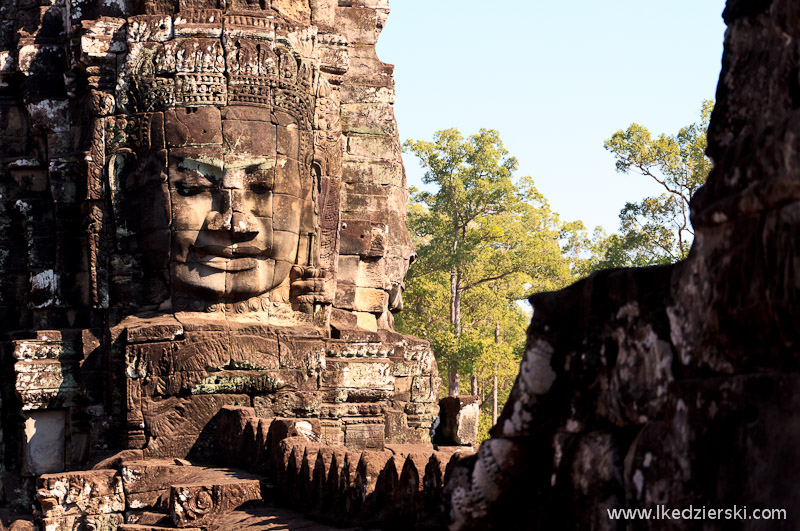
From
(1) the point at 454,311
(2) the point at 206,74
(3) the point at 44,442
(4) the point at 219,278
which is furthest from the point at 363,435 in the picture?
(1) the point at 454,311

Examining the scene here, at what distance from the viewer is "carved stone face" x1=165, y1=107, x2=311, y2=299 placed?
29.0 ft

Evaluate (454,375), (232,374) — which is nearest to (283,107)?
(232,374)

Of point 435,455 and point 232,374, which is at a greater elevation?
point 232,374

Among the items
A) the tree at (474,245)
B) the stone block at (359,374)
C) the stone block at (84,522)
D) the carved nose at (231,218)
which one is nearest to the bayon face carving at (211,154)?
the carved nose at (231,218)

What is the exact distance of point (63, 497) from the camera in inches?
303

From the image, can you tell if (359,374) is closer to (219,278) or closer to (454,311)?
(219,278)

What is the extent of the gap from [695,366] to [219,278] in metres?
6.70

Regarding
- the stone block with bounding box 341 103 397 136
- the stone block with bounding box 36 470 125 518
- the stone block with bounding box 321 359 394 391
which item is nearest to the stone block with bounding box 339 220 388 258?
the stone block with bounding box 341 103 397 136

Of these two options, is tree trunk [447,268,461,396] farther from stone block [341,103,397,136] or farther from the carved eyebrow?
the carved eyebrow

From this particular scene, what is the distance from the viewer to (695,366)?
8.54ft

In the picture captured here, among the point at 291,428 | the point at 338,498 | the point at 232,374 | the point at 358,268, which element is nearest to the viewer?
the point at 338,498

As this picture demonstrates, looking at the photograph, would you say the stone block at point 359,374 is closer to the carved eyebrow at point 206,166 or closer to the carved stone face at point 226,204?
the carved stone face at point 226,204

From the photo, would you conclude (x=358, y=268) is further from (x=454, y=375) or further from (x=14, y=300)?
(x=454, y=375)

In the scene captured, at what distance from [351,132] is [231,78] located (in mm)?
2725
